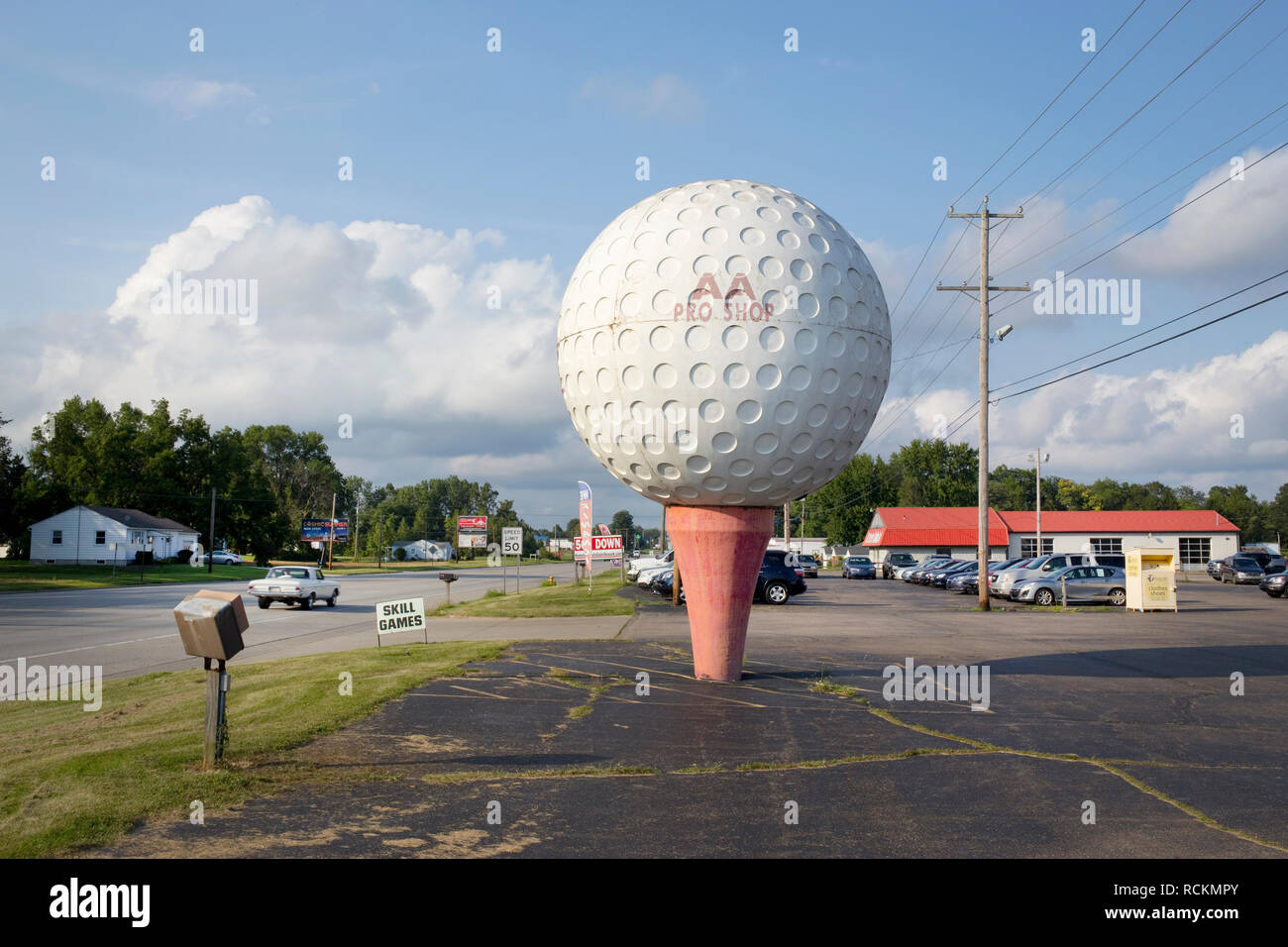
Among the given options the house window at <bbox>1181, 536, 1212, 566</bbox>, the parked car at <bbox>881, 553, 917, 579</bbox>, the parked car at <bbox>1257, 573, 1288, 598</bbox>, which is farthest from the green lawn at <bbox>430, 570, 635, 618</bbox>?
the house window at <bbox>1181, 536, 1212, 566</bbox>

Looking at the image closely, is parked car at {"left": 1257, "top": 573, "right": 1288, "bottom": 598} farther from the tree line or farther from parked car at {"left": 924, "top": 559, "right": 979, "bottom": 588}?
the tree line

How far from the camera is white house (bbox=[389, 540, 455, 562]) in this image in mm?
145625

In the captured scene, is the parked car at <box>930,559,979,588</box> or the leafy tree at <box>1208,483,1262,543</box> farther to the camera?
the leafy tree at <box>1208,483,1262,543</box>

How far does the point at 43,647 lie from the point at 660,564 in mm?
22218

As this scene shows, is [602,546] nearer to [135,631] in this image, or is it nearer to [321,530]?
[135,631]

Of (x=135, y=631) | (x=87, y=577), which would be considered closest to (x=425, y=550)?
(x=87, y=577)

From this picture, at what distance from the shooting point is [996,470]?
158 meters

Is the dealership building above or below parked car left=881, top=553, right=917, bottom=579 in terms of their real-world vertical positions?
above

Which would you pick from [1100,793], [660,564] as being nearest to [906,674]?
[1100,793]

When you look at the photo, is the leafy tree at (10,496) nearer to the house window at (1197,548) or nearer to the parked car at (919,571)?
the parked car at (919,571)

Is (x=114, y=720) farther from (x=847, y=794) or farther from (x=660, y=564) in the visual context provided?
(x=660, y=564)

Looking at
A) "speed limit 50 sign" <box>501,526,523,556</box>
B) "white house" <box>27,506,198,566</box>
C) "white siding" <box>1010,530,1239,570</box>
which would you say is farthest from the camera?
"white siding" <box>1010,530,1239,570</box>

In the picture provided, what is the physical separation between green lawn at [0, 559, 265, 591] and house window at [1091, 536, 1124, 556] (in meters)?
64.7

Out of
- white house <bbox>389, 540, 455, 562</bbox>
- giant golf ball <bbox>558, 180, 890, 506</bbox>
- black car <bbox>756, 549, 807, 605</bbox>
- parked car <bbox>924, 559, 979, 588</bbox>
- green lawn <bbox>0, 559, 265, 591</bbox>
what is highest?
giant golf ball <bbox>558, 180, 890, 506</bbox>
